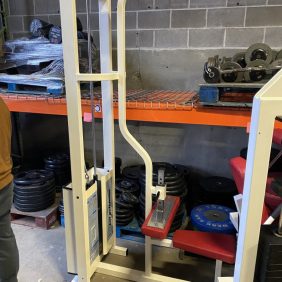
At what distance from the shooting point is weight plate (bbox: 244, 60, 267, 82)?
1.41m

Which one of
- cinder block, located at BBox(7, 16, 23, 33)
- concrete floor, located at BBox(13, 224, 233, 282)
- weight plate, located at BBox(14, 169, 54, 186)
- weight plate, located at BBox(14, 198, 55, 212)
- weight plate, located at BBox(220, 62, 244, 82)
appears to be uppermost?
cinder block, located at BBox(7, 16, 23, 33)

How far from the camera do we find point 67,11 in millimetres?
1140

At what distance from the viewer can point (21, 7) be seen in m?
2.74

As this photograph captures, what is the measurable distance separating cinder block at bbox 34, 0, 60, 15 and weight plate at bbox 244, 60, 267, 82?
2.01 m

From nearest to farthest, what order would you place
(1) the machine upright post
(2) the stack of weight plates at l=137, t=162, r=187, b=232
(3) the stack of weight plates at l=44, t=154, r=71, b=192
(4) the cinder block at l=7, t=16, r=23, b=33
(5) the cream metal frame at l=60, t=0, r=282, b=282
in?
(5) the cream metal frame at l=60, t=0, r=282, b=282, (1) the machine upright post, (2) the stack of weight plates at l=137, t=162, r=187, b=232, (3) the stack of weight plates at l=44, t=154, r=71, b=192, (4) the cinder block at l=7, t=16, r=23, b=33

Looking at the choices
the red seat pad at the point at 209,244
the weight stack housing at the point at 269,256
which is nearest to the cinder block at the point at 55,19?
the red seat pad at the point at 209,244

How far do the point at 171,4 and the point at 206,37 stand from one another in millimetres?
401

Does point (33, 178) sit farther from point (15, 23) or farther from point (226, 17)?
point (226, 17)

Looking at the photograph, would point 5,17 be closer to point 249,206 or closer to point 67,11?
point 67,11

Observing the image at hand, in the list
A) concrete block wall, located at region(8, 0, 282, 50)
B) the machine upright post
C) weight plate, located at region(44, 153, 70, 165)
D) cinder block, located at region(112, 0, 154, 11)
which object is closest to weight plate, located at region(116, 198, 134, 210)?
the machine upright post

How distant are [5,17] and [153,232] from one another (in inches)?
102

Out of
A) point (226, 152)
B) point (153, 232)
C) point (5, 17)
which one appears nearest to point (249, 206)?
point (153, 232)

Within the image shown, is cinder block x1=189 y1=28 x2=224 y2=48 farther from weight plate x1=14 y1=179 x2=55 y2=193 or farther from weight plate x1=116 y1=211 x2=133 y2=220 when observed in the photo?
weight plate x1=14 y1=179 x2=55 y2=193

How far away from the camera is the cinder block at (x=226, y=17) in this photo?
2189 mm
